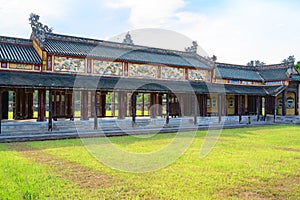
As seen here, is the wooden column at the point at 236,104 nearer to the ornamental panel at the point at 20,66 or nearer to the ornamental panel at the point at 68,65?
the ornamental panel at the point at 68,65

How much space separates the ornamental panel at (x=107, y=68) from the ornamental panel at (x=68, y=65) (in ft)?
2.90

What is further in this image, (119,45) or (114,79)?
(119,45)

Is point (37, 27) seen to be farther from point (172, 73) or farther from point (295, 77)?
point (295, 77)

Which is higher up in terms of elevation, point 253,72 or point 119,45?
point 119,45

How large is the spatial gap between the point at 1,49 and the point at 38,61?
86.9 inches

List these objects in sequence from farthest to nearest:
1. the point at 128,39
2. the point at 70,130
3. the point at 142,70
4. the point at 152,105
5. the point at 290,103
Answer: the point at 290,103, the point at 128,39, the point at 152,105, the point at 142,70, the point at 70,130

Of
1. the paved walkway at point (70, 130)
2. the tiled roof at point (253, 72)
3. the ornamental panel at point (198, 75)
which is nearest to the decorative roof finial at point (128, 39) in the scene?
the ornamental panel at point (198, 75)

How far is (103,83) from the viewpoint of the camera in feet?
58.3

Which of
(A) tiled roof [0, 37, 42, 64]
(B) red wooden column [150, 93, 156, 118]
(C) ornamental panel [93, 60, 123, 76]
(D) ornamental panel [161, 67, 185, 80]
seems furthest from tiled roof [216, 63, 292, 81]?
(A) tiled roof [0, 37, 42, 64]

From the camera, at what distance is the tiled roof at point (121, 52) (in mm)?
18547

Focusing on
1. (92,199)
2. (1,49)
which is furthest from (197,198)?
(1,49)

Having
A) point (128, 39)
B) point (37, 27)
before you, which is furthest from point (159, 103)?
point (37, 27)

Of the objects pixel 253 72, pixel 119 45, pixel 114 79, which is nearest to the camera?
pixel 114 79

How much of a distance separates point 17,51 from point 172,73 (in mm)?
11032
